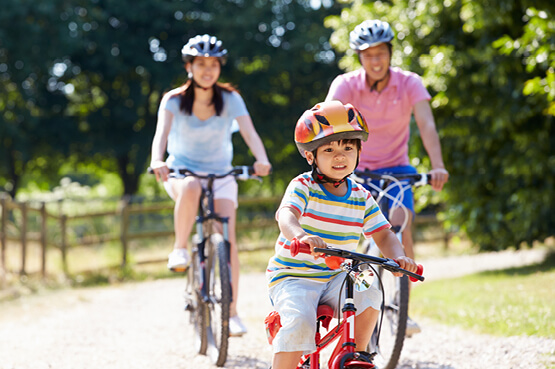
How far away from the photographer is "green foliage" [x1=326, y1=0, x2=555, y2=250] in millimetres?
9961

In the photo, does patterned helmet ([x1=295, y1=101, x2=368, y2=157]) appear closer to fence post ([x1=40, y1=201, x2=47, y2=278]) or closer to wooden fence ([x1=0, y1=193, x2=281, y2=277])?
wooden fence ([x1=0, y1=193, x2=281, y2=277])

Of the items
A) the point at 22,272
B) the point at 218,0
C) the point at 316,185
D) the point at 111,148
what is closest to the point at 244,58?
the point at 218,0

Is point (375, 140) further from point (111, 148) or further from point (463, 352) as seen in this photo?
point (111, 148)

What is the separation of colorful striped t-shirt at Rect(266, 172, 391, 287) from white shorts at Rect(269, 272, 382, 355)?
0.14 feet

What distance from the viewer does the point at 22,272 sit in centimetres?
1190

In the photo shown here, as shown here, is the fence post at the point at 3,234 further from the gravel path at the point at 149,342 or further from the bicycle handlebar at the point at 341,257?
the bicycle handlebar at the point at 341,257

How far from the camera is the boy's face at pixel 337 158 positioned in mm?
3189

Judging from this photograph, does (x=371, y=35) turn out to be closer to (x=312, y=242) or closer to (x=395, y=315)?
(x=395, y=315)

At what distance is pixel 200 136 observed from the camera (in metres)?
5.36

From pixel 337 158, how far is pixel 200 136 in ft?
7.65

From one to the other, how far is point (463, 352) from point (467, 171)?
646 centimetres

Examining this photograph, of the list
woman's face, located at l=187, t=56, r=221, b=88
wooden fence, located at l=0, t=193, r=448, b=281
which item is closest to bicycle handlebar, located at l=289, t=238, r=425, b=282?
woman's face, located at l=187, t=56, r=221, b=88

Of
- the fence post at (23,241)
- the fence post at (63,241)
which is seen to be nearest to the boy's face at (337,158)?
the fence post at (23,241)

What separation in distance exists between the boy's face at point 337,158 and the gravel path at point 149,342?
2111mm
